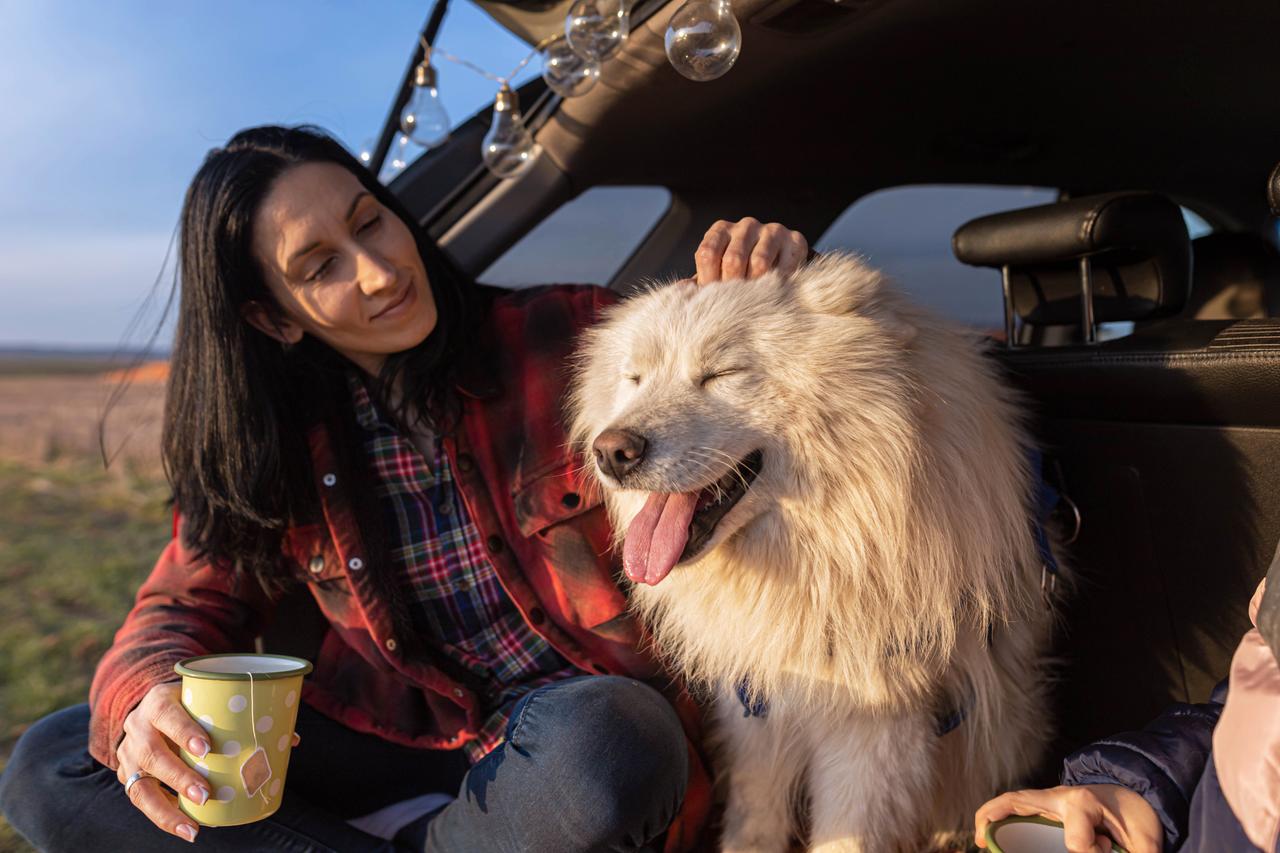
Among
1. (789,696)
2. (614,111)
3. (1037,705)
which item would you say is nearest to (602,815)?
(789,696)

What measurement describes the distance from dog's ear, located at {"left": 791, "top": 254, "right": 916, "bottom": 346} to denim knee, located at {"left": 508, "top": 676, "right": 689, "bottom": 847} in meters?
0.80

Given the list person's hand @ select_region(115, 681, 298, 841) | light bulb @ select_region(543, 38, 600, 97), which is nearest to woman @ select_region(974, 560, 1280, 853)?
person's hand @ select_region(115, 681, 298, 841)

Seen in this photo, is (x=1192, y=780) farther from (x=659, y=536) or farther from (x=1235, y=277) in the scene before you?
(x=1235, y=277)

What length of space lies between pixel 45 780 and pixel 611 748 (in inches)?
45.1

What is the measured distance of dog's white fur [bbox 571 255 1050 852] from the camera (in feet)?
4.92

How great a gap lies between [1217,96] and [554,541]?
228cm

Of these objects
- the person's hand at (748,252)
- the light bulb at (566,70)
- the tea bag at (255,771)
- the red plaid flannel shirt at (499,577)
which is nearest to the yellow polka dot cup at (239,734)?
the tea bag at (255,771)

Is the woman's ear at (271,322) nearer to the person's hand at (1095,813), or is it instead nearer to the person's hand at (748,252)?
the person's hand at (748,252)

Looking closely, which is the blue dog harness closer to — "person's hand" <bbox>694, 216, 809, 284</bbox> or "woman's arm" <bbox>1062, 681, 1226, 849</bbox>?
"woman's arm" <bbox>1062, 681, 1226, 849</bbox>

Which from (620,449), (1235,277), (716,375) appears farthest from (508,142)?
(1235,277)

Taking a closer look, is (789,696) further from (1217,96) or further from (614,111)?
(1217,96)

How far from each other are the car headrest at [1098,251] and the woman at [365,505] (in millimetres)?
529

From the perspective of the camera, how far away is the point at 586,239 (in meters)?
2.91

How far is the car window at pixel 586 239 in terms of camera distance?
2682 mm
